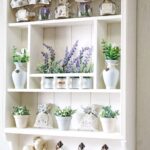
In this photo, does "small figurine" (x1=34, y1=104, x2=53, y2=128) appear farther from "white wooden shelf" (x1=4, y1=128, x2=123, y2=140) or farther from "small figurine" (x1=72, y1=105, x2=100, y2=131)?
"small figurine" (x1=72, y1=105, x2=100, y2=131)

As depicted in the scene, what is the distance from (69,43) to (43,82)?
0.27m

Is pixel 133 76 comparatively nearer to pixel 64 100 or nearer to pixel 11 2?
pixel 64 100

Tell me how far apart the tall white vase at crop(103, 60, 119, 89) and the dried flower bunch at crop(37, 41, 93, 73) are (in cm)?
11

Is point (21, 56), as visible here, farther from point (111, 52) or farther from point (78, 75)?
point (111, 52)

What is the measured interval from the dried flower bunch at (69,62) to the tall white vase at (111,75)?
0.11 m

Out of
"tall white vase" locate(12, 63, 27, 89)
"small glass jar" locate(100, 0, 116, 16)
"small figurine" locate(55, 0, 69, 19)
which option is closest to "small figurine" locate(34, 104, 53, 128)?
"tall white vase" locate(12, 63, 27, 89)

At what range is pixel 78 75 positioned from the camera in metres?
1.83

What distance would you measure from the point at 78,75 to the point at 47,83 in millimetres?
180

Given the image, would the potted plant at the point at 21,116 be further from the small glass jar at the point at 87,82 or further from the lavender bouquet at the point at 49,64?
the small glass jar at the point at 87,82

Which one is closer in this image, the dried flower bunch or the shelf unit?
the shelf unit

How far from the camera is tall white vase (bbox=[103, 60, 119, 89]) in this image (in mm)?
1762

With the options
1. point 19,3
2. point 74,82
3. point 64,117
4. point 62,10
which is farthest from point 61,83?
point 19,3

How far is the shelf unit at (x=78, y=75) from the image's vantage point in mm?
1718

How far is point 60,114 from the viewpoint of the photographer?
6.12 ft
